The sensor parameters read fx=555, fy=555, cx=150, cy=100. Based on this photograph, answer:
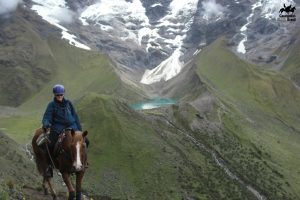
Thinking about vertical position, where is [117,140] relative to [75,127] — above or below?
below

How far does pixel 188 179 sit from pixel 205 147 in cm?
3463

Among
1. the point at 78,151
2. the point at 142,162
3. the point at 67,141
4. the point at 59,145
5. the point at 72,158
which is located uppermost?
the point at 67,141

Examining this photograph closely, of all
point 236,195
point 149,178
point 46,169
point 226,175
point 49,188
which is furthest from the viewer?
point 226,175

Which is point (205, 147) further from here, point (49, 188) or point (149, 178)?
point (49, 188)

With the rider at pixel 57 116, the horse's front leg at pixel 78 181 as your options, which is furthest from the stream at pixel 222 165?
the rider at pixel 57 116

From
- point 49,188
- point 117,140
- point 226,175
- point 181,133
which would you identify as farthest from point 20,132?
point 49,188

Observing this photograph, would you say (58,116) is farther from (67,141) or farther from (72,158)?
(72,158)

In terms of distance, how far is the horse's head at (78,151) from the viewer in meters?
24.5

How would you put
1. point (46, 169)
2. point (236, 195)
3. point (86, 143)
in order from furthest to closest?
point (236, 195)
point (46, 169)
point (86, 143)

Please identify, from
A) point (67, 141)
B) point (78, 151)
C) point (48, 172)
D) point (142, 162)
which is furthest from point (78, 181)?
point (142, 162)

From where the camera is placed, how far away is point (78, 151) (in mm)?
24562

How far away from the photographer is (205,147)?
640ft

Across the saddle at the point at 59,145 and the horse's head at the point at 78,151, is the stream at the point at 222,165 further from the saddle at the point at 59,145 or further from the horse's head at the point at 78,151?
the horse's head at the point at 78,151

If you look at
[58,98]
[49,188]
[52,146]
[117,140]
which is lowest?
[117,140]
